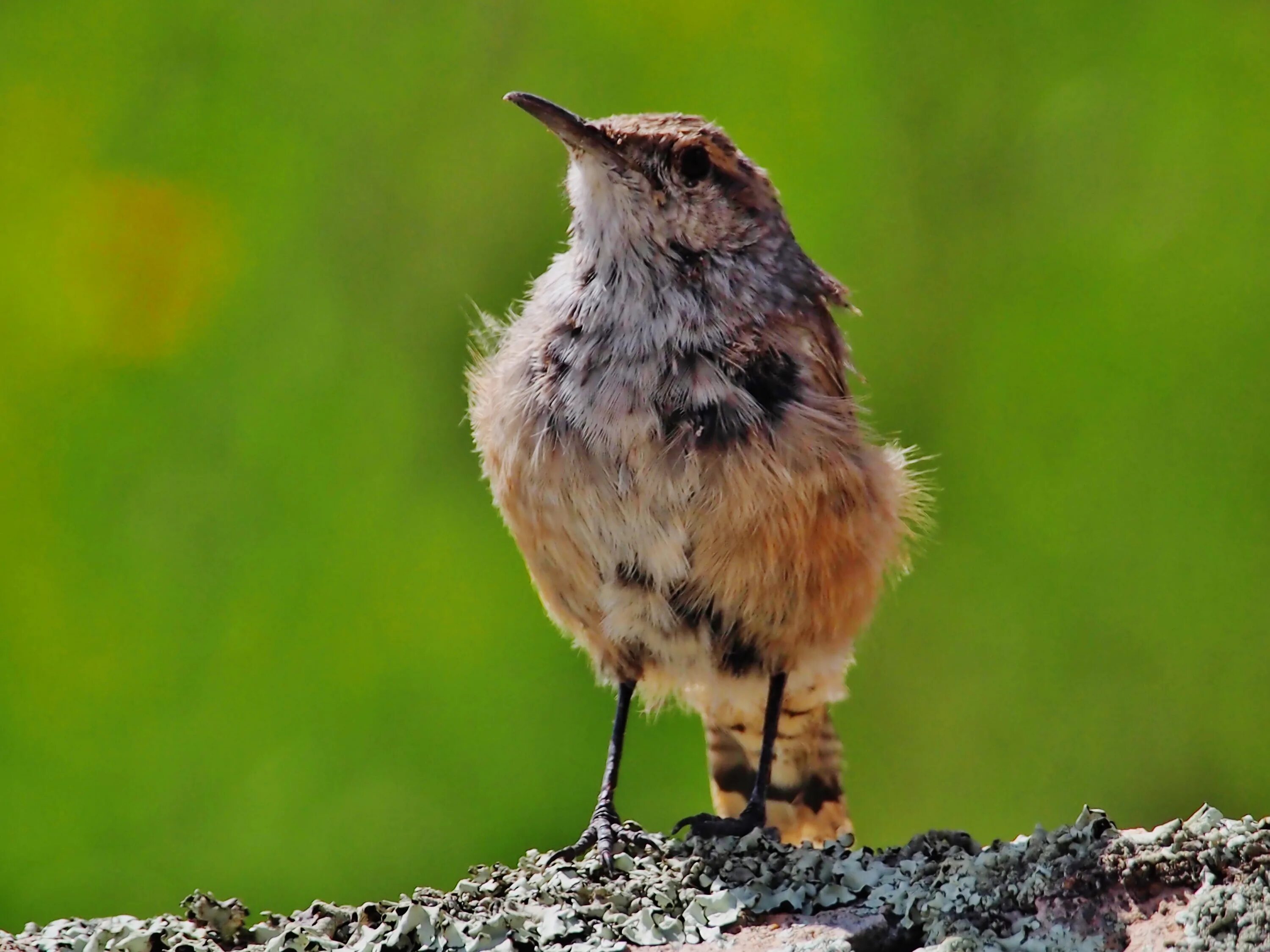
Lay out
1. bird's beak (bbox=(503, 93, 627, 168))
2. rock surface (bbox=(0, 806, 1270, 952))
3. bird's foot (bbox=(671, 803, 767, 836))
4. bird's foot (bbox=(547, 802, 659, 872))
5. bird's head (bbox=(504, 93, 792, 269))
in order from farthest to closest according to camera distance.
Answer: bird's head (bbox=(504, 93, 792, 269))
bird's beak (bbox=(503, 93, 627, 168))
bird's foot (bbox=(671, 803, 767, 836))
bird's foot (bbox=(547, 802, 659, 872))
rock surface (bbox=(0, 806, 1270, 952))

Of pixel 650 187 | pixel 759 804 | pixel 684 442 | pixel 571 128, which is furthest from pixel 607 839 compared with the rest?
pixel 571 128

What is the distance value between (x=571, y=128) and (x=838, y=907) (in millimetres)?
2104

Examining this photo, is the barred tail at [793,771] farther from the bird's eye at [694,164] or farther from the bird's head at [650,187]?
the bird's eye at [694,164]

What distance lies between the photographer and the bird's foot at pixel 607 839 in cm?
312

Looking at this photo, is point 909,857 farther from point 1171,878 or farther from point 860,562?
point 860,562

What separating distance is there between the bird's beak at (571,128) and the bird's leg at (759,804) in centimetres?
157

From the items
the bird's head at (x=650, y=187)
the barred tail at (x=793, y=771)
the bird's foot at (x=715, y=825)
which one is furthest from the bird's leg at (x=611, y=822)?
the bird's head at (x=650, y=187)

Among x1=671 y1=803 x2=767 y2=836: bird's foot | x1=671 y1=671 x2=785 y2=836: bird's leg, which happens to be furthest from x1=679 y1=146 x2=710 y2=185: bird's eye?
x1=671 y1=803 x2=767 y2=836: bird's foot

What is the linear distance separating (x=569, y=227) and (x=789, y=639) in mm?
1336

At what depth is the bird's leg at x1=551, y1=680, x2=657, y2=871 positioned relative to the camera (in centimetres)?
319

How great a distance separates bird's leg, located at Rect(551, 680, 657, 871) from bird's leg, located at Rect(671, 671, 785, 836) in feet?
0.45

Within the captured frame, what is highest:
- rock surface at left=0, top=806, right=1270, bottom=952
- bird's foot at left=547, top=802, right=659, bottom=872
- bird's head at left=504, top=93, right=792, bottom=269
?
bird's head at left=504, top=93, right=792, bottom=269

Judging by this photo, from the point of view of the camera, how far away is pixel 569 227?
3.92m

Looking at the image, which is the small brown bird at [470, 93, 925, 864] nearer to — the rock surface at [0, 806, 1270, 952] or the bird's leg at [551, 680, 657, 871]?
the bird's leg at [551, 680, 657, 871]
